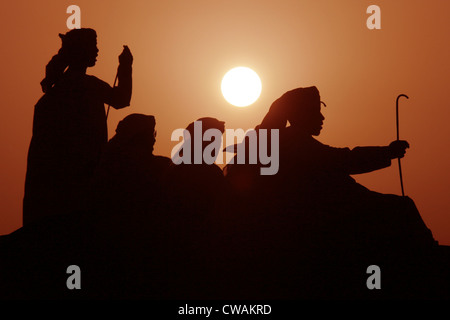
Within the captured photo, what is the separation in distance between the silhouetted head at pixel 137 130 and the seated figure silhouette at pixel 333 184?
132cm

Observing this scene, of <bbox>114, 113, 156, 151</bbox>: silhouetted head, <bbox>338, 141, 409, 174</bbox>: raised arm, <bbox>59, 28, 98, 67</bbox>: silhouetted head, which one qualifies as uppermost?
<bbox>59, 28, 98, 67</bbox>: silhouetted head

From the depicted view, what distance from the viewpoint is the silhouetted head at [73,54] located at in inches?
378

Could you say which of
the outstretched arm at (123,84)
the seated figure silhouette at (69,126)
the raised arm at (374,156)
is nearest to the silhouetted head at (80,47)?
the seated figure silhouette at (69,126)

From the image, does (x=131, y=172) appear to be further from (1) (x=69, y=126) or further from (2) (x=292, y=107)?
(2) (x=292, y=107)

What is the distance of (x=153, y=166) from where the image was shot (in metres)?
8.83

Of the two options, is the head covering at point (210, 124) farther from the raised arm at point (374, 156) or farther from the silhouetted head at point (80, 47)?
the silhouetted head at point (80, 47)

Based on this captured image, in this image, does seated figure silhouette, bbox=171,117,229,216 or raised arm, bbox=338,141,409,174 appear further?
raised arm, bbox=338,141,409,174

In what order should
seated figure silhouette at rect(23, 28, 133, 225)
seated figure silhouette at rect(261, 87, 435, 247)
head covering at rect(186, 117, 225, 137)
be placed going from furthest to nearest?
seated figure silhouette at rect(23, 28, 133, 225) → head covering at rect(186, 117, 225, 137) → seated figure silhouette at rect(261, 87, 435, 247)

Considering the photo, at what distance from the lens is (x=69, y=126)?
959 cm

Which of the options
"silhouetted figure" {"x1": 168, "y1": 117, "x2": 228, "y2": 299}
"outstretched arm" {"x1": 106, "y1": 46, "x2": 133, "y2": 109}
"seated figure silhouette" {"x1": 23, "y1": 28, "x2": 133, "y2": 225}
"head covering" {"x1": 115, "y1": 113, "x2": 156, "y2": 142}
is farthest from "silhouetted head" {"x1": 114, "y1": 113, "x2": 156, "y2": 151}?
"outstretched arm" {"x1": 106, "y1": 46, "x2": 133, "y2": 109}

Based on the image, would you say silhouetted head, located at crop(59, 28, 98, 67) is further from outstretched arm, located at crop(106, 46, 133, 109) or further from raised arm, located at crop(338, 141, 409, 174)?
raised arm, located at crop(338, 141, 409, 174)

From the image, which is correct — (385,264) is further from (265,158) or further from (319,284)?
(265,158)

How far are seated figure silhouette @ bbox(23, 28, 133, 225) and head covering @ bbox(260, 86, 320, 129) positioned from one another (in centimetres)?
180

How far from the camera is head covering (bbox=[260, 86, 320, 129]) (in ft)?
30.3
